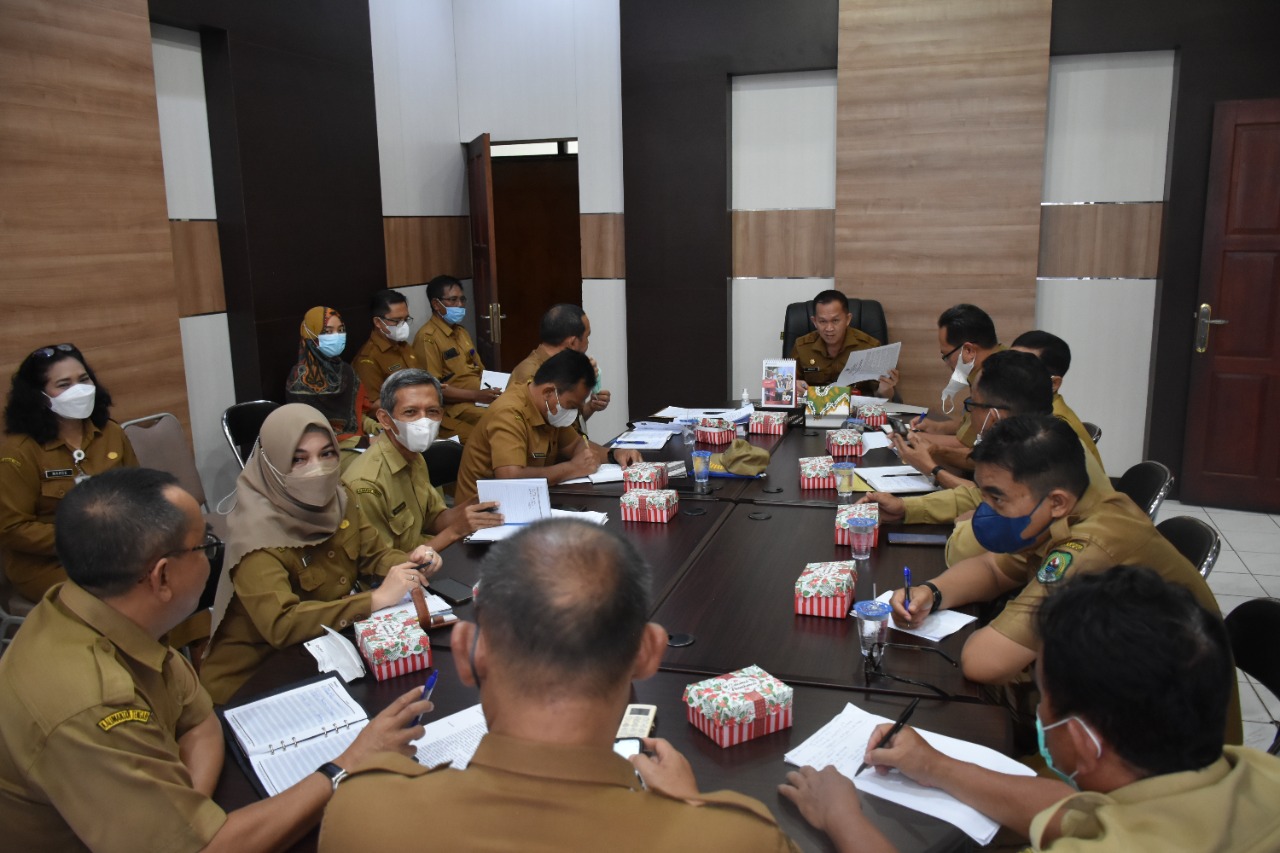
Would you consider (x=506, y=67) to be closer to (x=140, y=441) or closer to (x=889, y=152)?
(x=889, y=152)

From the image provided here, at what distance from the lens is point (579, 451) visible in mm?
4074

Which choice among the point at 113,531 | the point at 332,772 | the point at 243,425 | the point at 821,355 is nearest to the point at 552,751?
the point at 332,772

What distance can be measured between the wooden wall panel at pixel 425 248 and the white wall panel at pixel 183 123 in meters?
1.55

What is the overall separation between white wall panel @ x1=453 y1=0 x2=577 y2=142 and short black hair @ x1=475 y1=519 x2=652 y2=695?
20.1 ft

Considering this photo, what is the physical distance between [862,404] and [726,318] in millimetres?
1855

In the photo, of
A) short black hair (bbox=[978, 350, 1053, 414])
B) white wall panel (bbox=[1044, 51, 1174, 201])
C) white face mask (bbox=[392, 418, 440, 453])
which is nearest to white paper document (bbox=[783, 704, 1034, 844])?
short black hair (bbox=[978, 350, 1053, 414])

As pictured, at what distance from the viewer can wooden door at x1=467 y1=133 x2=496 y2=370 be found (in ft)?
21.8

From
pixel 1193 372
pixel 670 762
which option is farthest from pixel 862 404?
pixel 670 762

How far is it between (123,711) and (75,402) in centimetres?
239

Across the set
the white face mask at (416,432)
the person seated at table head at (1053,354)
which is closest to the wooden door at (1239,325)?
the person seated at table head at (1053,354)

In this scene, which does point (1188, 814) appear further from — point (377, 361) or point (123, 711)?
point (377, 361)

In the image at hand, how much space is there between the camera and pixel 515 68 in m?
7.00

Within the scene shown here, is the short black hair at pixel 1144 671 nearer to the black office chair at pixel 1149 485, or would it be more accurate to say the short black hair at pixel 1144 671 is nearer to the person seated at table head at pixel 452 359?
the black office chair at pixel 1149 485

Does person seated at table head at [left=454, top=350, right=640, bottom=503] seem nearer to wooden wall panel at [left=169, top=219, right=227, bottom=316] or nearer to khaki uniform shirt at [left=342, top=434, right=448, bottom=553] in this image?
khaki uniform shirt at [left=342, top=434, right=448, bottom=553]
